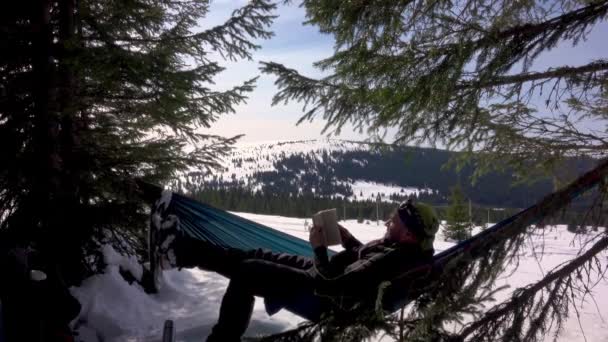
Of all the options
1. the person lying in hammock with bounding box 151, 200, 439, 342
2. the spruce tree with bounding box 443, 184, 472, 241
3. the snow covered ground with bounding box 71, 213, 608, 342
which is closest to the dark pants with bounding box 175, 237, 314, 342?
the person lying in hammock with bounding box 151, 200, 439, 342

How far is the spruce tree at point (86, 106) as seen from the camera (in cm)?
342

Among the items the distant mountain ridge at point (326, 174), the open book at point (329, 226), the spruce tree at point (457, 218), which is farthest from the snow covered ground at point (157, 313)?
the distant mountain ridge at point (326, 174)

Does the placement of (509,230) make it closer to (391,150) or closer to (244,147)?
(391,150)

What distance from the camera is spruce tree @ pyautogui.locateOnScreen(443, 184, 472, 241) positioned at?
1540 cm

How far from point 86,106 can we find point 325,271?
2881mm

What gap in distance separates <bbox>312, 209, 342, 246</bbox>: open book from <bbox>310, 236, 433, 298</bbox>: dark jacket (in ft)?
0.43

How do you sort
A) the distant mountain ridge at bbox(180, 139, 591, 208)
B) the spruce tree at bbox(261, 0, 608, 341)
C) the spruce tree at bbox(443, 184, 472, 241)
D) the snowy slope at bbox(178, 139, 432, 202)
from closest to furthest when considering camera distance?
1. the spruce tree at bbox(261, 0, 608, 341)
2. the spruce tree at bbox(443, 184, 472, 241)
3. the distant mountain ridge at bbox(180, 139, 591, 208)
4. the snowy slope at bbox(178, 139, 432, 202)

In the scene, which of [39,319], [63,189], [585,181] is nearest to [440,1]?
[585,181]

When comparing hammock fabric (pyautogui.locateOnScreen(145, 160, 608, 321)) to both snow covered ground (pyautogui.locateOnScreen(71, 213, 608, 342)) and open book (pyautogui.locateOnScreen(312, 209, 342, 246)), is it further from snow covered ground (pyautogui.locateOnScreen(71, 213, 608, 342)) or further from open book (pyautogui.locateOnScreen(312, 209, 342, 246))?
snow covered ground (pyautogui.locateOnScreen(71, 213, 608, 342))

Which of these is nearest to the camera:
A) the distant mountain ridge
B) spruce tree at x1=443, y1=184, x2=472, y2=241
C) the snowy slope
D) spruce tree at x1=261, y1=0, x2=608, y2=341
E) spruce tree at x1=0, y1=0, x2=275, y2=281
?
spruce tree at x1=261, y1=0, x2=608, y2=341

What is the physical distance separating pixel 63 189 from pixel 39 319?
1.90 metres

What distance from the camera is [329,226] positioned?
103 inches

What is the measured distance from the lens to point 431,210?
263 centimetres

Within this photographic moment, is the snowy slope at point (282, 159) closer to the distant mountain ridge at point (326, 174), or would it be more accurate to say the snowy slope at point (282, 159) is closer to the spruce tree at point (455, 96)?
the distant mountain ridge at point (326, 174)
